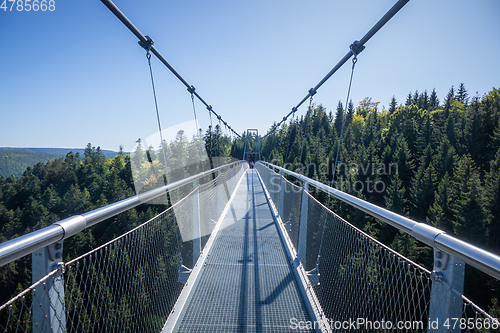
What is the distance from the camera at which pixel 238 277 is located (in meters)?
2.65

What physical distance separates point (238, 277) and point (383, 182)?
37.7 m

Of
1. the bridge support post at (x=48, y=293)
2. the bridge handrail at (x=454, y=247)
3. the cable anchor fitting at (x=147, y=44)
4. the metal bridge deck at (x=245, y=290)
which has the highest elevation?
the cable anchor fitting at (x=147, y=44)

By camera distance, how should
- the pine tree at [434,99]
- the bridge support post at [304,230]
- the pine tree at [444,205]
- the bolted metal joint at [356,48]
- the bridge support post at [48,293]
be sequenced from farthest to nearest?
the pine tree at [434,99] → the pine tree at [444,205] → the bolted metal joint at [356,48] → the bridge support post at [304,230] → the bridge support post at [48,293]

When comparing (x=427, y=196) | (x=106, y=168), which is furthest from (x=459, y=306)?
(x=106, y=168)

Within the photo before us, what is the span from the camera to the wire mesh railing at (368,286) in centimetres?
82

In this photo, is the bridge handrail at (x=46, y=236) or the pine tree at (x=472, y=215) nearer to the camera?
the bridge handrail at (x=46, y=236)

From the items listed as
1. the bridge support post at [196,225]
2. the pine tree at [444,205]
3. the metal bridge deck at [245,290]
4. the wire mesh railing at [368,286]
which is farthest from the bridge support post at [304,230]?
the pine tree at [444,205]

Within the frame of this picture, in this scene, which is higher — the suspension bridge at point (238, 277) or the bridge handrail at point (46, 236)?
the bridge handrail at point (46, 236)

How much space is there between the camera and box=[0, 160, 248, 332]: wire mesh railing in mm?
812

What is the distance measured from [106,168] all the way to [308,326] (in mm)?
63235

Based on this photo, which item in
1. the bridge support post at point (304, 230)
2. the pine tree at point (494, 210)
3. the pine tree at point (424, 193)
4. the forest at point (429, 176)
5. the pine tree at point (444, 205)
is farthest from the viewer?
the pine tree at point (424, 193)

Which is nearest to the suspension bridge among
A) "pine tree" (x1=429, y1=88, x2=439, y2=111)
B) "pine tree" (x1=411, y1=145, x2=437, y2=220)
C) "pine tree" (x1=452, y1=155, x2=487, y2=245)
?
"pine tree" (x1=452, y1=155, x2=487, y2=245)

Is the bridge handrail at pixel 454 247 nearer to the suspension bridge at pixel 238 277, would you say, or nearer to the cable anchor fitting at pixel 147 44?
the suspension bridge at pixel 238 277

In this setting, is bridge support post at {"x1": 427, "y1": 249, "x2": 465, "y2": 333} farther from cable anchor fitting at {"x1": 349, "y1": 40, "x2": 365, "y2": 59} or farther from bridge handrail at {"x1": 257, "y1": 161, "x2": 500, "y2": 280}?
cable anchor fitting at {"x1": 349, "y1": 40, "x2": 365, "y2": 59}
